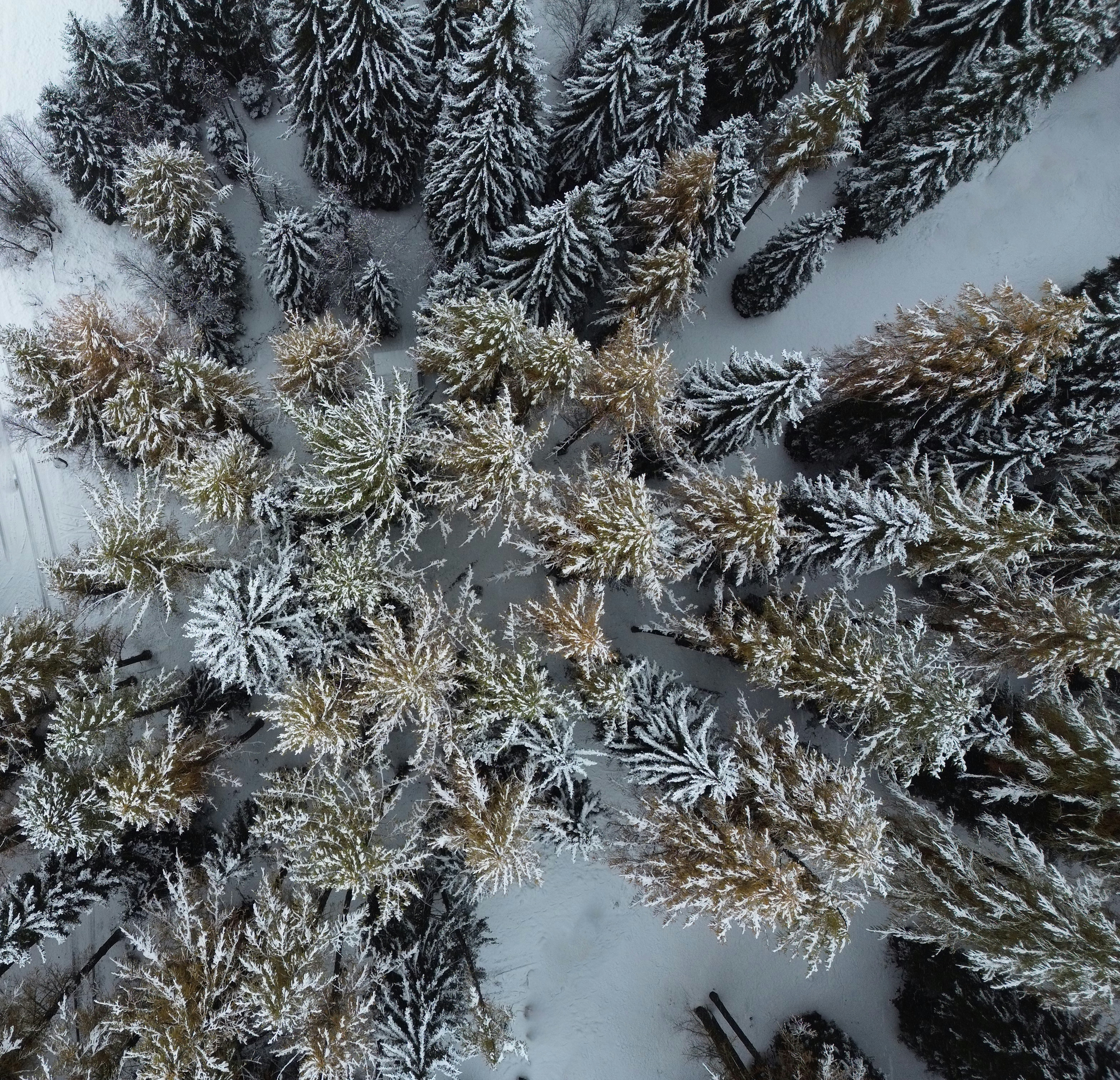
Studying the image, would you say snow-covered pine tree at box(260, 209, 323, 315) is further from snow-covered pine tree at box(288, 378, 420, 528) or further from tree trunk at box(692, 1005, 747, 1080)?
tree trunk at box(692, 1005, 747, 1080)

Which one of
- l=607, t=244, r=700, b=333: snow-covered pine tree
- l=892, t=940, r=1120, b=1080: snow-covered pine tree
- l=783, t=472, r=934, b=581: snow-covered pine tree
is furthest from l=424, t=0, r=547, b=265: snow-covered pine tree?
l=892, t=940, r=1120, b=1080: snow-covered pine tree

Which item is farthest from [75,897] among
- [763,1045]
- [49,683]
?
[763,1045]

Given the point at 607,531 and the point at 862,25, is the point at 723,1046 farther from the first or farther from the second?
the point at 862,25

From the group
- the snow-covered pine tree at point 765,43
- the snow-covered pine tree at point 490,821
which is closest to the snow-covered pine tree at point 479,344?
the snow-covered pine tree at point 490,821

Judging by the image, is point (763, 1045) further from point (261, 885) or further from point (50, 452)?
point (50, 452)

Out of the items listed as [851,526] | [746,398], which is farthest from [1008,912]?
[746,398]

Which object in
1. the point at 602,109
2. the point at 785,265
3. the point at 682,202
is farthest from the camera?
the point at 785,265
